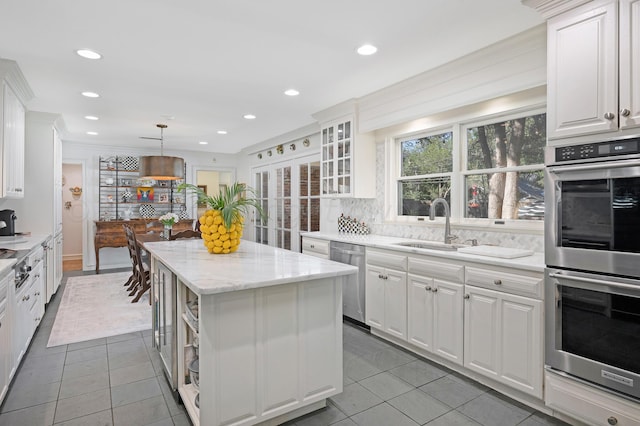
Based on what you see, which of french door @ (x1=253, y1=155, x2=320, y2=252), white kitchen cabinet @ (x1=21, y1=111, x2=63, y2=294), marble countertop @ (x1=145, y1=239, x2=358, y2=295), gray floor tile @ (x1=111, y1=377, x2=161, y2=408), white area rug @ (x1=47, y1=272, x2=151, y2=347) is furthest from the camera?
french door @ (x1=253, y1=155, x2=320, y2=252)

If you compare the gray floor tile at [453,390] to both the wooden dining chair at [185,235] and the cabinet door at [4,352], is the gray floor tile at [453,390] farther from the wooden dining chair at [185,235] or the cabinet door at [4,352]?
the wooden dining chair at [185,235]

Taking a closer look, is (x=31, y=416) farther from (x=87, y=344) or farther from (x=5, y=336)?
(x=87, y=344)

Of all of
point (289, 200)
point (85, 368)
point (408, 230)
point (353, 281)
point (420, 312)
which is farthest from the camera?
point (289, 200)

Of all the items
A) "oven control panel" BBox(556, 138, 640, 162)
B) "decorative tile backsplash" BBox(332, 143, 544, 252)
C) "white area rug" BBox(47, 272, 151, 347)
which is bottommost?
"white area rug" BBox(47, 272, 151, 347)

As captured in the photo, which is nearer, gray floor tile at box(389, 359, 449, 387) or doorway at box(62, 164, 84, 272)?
gray floor tile at box(389, 359, 449, 387)

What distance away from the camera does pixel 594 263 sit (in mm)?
1919

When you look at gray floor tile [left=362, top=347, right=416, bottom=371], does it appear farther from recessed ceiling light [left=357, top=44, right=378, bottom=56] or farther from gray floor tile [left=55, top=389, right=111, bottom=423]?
recessed ceiling light [left=357, top=44, right=378, bottom=56]

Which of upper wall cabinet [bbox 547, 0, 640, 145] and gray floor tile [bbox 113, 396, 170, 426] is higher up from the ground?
upper wall cabinet [bbox 547, 0, 640, 145]

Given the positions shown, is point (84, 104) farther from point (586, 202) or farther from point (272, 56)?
point (586, 202)

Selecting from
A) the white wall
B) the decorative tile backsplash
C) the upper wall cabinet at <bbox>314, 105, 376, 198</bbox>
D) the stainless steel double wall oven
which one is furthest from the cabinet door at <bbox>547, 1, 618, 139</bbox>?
the white wall

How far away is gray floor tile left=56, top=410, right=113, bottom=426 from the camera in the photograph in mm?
2089

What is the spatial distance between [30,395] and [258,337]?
1.77 metres

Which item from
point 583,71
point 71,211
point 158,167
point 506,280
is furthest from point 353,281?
point 71,211

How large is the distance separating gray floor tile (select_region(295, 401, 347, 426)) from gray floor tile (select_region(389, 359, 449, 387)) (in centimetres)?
67
